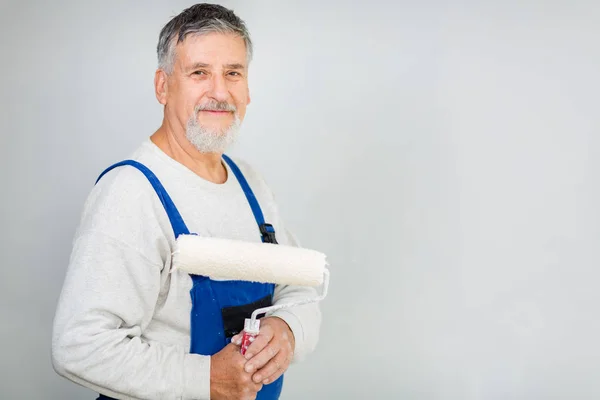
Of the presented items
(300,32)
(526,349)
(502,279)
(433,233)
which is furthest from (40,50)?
(526,349)

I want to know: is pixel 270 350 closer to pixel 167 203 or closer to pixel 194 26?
pixel 167 203

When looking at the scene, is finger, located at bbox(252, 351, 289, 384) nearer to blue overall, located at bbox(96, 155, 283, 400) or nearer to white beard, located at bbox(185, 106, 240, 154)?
blue overall, located at bbox(96, 155, 283, 400)

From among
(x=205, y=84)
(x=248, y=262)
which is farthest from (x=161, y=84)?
(x=248, y=262)

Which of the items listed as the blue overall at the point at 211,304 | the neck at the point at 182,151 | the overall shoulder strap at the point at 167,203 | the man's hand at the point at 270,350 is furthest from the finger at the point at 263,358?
the neck at the point at 182,151

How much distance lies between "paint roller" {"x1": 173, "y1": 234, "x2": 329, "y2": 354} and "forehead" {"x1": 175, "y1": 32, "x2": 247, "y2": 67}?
47cm

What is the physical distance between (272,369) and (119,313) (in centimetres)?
38

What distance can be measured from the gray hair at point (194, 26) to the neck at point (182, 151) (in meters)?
0.16

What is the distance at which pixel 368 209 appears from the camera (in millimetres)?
2818

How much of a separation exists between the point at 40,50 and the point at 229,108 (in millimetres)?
1087

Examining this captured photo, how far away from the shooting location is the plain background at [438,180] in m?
2.78

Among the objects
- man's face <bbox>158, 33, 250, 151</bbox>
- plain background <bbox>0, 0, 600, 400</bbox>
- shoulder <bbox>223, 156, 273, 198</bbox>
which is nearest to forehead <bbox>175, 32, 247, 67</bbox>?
man's face <bbox>158, 33, 250, 151</bbox>

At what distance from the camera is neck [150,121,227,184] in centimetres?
185

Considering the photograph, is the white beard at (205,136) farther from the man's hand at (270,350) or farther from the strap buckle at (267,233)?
the man's hand at (270,350)

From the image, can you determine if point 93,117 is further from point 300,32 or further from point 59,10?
point 300,32
